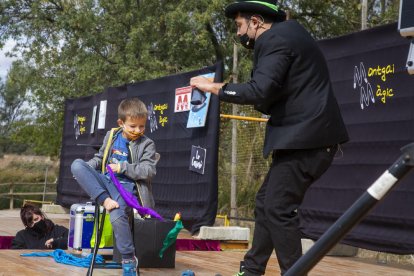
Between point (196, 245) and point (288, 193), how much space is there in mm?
4254

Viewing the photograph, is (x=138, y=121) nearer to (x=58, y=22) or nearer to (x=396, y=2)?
(x=396, y=2)

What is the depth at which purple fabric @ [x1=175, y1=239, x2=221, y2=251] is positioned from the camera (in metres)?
7.84

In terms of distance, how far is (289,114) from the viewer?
3842 millimetres

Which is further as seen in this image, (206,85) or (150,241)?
(150,241)

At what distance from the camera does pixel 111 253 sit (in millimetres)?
5980

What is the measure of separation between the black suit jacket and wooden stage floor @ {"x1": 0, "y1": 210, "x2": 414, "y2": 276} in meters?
1.90

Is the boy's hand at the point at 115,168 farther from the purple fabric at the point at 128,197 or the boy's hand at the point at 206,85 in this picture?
the boy's hand at the point at 206,85

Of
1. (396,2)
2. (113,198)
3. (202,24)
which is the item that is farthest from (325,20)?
(113,198)

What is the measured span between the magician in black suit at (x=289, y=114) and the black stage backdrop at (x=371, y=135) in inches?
81.5

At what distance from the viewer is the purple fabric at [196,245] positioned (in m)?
7.84

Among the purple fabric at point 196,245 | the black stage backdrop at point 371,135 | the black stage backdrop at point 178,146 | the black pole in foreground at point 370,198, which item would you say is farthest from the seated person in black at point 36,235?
the black pole in foreground at point 370,198

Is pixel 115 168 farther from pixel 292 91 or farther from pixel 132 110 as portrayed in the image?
pixel 292 91

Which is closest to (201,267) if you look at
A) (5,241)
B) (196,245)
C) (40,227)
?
(40,227)

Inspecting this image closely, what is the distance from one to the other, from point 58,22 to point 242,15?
742 inches
